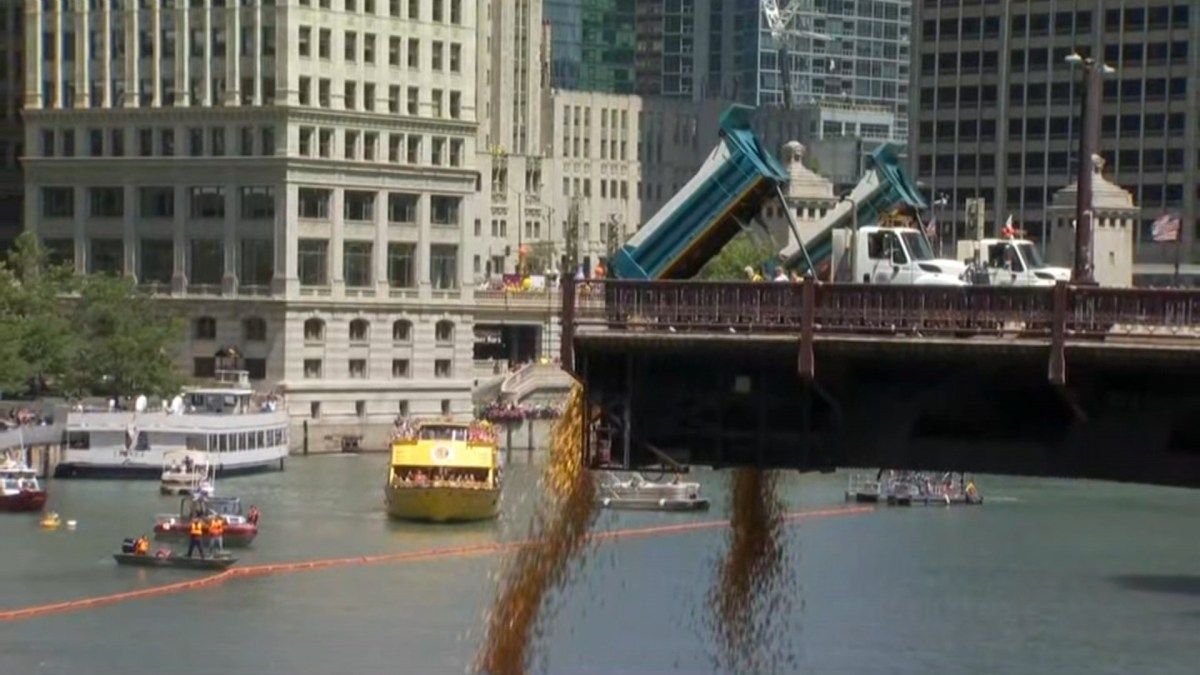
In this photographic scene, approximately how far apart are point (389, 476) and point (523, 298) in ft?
156

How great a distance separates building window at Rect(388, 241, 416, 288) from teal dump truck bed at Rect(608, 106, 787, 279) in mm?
102444

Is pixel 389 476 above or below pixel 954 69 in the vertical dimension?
below

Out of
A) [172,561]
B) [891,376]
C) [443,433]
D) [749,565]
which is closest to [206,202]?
[443,433]

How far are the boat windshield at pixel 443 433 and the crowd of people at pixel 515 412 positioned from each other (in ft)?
93.6

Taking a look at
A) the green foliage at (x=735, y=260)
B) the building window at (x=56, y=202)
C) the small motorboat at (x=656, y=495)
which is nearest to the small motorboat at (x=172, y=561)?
the small motorboat at (x=656, y=495)

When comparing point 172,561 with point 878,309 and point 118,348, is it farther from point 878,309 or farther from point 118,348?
point 878,309

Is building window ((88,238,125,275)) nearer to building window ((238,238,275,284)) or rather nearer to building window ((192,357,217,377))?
building window ((192,357,217,377))

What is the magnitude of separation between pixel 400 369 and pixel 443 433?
32.6m

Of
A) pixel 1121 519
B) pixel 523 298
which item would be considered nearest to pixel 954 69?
pixel 523 298

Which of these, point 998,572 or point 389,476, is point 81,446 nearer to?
point 389,476

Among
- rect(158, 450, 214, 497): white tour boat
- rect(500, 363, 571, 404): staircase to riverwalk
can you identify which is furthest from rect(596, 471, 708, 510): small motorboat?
rect(500, 363, 571, 404): staircase to riverwalk

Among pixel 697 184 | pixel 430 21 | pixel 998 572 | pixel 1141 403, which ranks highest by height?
pixel 430 21

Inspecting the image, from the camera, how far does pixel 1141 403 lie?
1412 inches

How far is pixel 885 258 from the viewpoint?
162 ft
